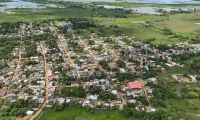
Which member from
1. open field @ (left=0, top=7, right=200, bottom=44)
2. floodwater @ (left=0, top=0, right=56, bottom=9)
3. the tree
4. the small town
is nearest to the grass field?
the small town

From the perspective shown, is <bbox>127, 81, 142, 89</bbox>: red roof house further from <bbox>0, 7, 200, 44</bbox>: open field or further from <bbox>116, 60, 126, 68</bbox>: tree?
<bbox>0, 7, 200, 44</bbox>: open field

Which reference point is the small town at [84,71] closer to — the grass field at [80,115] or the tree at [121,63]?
the tree at [121,63]

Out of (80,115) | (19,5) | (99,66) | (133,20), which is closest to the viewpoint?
(80,115)

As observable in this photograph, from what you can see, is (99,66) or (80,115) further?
(99,66)

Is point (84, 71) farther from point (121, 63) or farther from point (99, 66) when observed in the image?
point (121, 63)

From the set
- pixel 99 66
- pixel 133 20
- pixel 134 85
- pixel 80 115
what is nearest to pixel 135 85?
pixel 134 85
